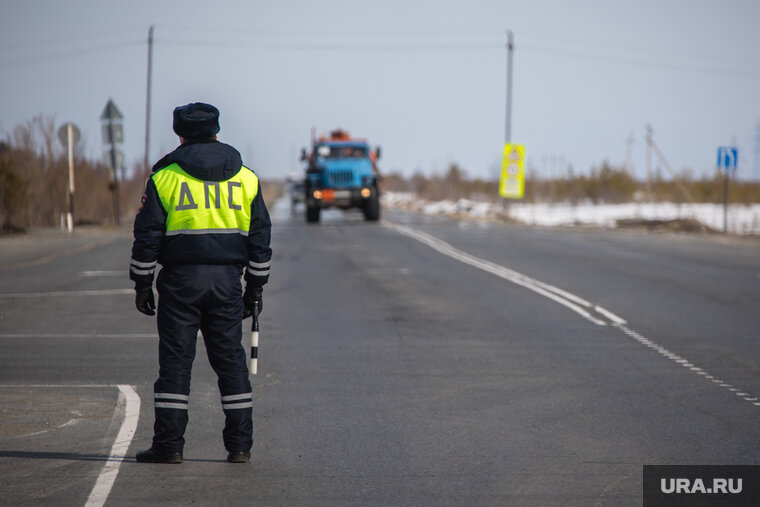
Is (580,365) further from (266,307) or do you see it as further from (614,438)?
(266,307)

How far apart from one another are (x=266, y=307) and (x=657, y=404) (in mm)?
6662

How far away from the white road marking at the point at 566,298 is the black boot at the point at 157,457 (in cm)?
416

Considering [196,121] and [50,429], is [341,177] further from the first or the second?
[196,121]

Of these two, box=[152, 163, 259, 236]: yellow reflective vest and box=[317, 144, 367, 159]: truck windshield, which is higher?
box=[317, 144, 367, 159]: truck windshield

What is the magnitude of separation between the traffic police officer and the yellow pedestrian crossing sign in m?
37.3

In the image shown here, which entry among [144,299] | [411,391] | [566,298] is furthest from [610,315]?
[144,299]

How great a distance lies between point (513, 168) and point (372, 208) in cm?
793

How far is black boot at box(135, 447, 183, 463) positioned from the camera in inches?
225

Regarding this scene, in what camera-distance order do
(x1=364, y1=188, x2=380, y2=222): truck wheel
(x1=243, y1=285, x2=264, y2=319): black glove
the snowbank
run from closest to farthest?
(x1=243, y1=285, x2=264, y2=319): black glove < (x1=364, y1=188, x2=380, y2=222): truck wheel < the snowbank

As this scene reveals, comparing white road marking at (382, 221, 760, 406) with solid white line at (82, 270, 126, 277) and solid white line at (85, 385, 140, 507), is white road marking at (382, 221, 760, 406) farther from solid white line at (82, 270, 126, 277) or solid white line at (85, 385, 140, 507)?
solid white line at (82, 270, 126, 277)

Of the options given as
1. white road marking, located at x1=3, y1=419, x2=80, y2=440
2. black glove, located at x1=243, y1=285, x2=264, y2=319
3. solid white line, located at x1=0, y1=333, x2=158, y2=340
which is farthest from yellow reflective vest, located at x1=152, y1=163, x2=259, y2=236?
solid white line, located at x1=0, y1=333, x2=158, y2=340

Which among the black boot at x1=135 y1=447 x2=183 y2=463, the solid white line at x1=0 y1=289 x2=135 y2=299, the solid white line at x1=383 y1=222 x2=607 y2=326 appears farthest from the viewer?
the solid white line at x1=0 y1=289 x2=135 y2=299

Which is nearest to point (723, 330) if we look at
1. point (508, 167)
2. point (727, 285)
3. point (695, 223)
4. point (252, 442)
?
point (727, 285)

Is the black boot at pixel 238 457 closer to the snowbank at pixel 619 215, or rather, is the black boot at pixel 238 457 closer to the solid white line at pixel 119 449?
the solid white line at pixel 119 449
